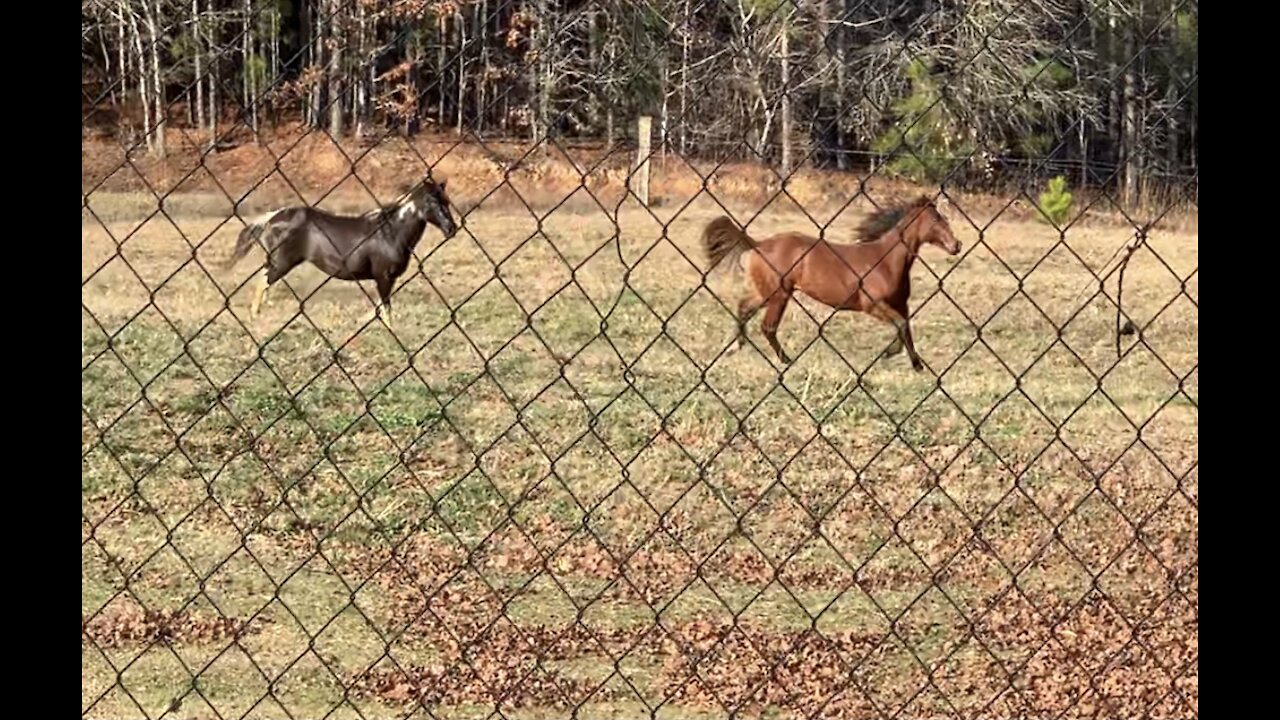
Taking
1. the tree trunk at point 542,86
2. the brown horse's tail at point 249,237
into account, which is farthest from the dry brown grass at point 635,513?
the tree trunk at point 542,86

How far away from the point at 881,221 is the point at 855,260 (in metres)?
0.18

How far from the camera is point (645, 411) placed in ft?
24.2

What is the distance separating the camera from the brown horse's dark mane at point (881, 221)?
669cm

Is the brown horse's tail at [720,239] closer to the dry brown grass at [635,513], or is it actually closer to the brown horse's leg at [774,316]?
the dry brown grass at [635,513]

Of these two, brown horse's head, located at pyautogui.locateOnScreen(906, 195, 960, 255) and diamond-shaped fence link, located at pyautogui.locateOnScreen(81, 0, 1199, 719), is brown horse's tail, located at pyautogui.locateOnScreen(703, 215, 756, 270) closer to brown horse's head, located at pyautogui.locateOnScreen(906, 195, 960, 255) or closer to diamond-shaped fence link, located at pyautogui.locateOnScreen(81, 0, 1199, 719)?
diamond-shaped fence link, located at pyautogui.locateOnScreen(81, 0, 1199, 719)

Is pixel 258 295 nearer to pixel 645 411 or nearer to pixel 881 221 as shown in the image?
pixel 645 411

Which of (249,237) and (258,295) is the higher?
(249,237)

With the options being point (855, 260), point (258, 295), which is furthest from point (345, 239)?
point (258, 295)

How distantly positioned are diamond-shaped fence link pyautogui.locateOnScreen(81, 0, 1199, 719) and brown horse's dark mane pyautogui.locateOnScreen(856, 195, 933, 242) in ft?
0.07
